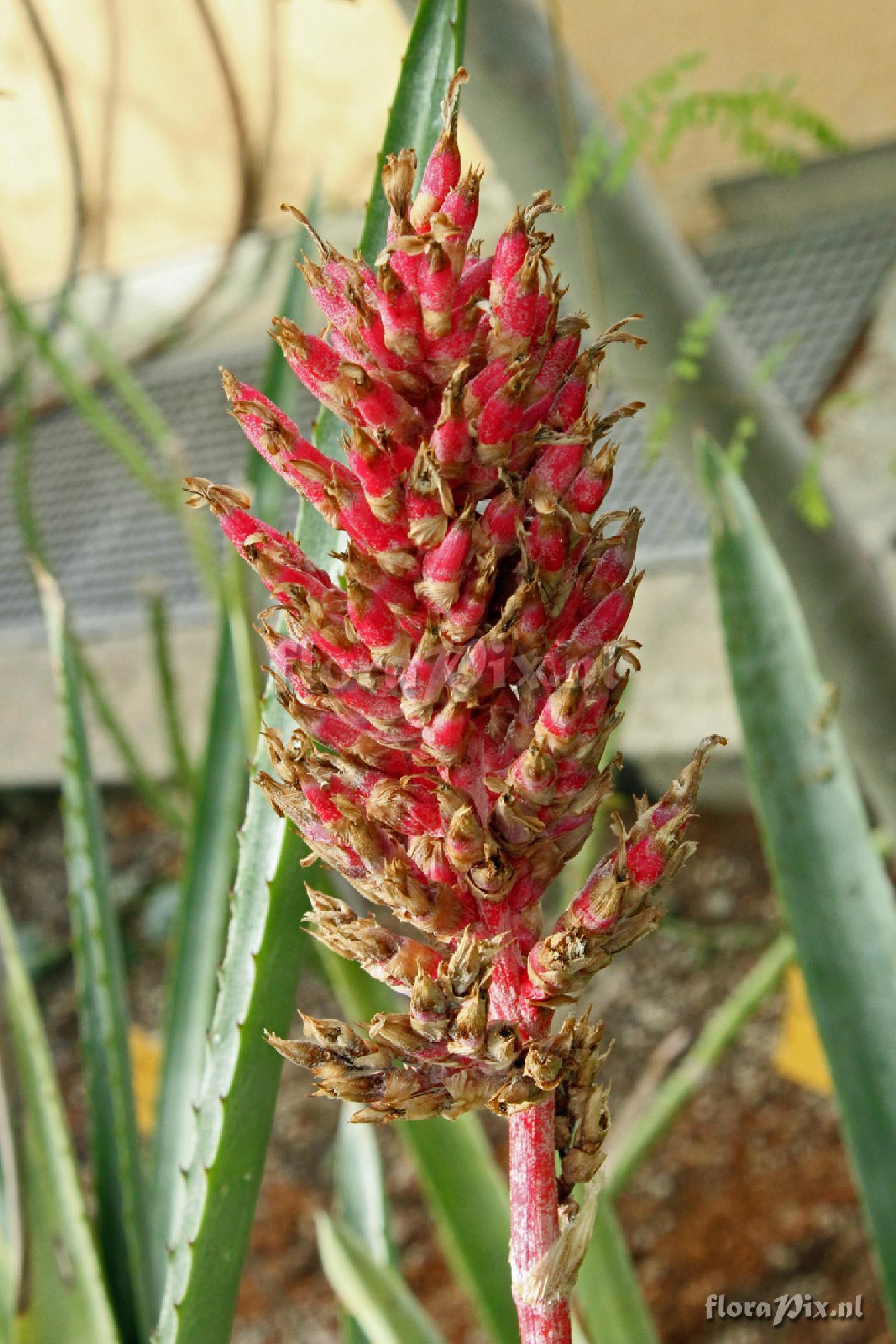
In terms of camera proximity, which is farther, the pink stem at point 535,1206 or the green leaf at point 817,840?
the green leaf at point 817,840

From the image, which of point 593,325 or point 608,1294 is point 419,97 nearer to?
point 593,325

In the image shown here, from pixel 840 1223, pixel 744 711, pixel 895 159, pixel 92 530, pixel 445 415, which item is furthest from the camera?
pixel 92 530

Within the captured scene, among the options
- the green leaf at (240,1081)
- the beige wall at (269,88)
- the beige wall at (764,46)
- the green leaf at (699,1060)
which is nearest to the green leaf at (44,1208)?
the green leaf at (240,1081)

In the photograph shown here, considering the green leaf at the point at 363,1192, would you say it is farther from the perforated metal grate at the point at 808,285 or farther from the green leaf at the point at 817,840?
the perforated metal grate at the point at 808,285

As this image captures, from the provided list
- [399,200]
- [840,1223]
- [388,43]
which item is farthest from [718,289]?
[399,200]

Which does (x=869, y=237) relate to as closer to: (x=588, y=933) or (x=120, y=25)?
(x=120, y=25)

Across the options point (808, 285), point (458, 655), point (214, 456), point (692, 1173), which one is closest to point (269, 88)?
point (214, 456)
